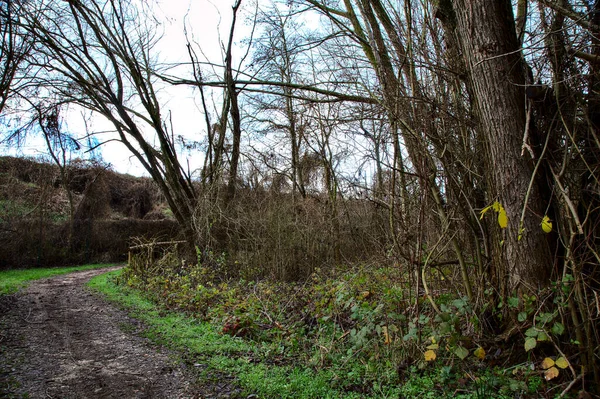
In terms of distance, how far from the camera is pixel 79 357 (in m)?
4.81

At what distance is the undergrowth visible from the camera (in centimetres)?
332

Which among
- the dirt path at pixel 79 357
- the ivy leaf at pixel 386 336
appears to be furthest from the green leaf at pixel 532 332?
the dirt path at pixel 79 357

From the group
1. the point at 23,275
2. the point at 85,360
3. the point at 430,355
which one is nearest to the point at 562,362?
the point at 430,355

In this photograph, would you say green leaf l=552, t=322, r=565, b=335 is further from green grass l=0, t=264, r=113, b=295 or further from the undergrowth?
green grass l=0, t=264, r=113, b=295

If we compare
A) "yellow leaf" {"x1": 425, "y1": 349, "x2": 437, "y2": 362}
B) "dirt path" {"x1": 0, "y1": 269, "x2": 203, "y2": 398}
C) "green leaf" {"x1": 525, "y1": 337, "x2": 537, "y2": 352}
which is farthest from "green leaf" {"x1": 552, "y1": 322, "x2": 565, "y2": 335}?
"dirt path" {"x1": 0, "y1": 269, "x2": 203, "y2": 398}

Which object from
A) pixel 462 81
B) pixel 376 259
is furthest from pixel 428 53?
pixel 376 259

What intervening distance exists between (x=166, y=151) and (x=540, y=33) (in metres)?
11.5

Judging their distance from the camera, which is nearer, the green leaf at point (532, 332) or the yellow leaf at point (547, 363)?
the yellow leaf at point (547, 363)

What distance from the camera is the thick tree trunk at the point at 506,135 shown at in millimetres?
3494

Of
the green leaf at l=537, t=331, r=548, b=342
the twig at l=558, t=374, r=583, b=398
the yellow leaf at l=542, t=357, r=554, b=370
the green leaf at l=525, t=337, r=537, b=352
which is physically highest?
the green leaf at l=537, t=331, r=548, b=342

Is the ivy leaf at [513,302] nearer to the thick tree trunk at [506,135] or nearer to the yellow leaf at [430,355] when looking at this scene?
the thick tree trunk at [506,135]

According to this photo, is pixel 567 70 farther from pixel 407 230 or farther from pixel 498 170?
pixel 407 230

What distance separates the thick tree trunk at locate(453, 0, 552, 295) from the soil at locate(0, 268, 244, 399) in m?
2.88

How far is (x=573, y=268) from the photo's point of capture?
9.97 feet
